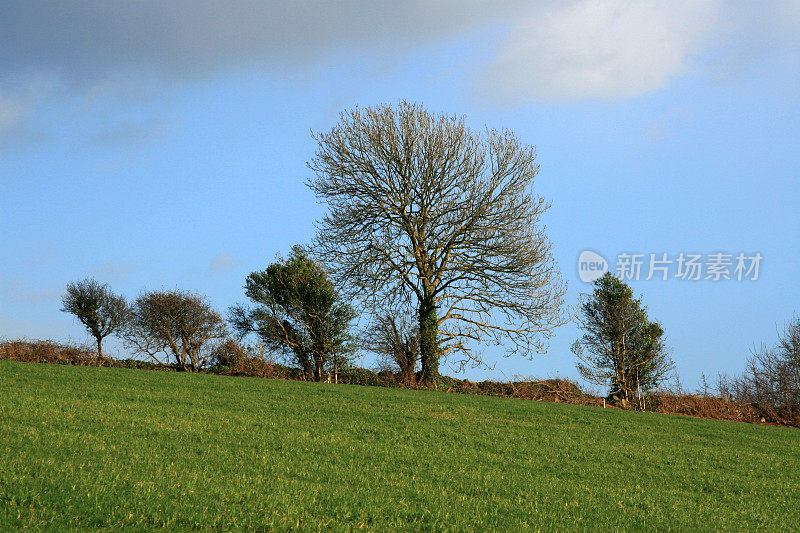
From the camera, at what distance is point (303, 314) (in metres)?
24.5

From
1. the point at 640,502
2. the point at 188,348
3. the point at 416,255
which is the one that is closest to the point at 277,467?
the point at 640,502

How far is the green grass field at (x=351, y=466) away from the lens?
598cm

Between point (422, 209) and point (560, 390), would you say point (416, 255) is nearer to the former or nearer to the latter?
point (422, 209)

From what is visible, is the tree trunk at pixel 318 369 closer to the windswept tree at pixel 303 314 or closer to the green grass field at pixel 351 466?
the windswept tree at pixel 303 314

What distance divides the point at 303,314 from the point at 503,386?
27.7ft

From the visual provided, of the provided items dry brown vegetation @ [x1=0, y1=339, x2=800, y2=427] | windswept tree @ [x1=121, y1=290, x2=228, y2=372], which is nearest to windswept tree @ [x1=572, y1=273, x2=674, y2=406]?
dry brown vegetation @ [x1=0, y1=339, x2=800, y2=427]

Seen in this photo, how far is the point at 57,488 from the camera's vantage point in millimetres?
6078

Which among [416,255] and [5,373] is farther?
[416,255]

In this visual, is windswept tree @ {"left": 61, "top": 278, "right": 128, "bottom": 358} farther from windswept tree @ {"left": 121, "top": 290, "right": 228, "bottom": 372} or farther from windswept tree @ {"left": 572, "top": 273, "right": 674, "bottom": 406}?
windswept tree @ {"left": 572, "top": 273, "right": 674, "bottom": 406}

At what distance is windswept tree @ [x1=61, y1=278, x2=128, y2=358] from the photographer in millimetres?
35656

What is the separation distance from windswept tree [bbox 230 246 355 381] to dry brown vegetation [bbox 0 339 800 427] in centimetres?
143

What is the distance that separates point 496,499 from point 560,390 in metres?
15.3

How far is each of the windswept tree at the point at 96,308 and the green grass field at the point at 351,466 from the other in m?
22.2

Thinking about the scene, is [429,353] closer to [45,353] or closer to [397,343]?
[397,343]
